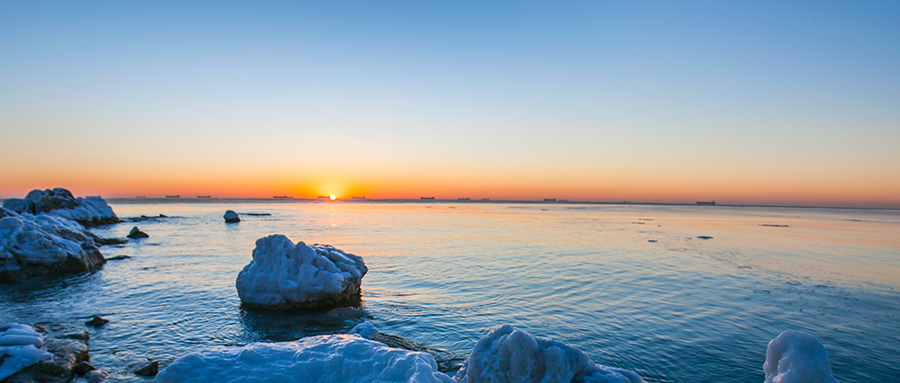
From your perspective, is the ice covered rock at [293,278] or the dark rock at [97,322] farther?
the ice covered rock at [293,278]

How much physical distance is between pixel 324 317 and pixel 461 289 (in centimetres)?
556

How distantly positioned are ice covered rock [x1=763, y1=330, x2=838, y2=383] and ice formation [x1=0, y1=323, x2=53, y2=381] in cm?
1162

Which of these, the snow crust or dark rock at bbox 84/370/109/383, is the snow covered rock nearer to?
dark rock at bbox 84/370/109/383

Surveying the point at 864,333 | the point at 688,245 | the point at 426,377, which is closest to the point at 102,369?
the point at 426,377

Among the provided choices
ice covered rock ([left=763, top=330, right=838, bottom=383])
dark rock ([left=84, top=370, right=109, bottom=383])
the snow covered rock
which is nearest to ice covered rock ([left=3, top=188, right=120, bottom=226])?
dark rock ([left=84, top=370, right=109, bottom=383])

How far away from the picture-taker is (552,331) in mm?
10188

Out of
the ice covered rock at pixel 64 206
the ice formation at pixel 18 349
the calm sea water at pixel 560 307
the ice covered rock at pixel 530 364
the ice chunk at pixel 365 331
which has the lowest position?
the calm sea water at pixel 560 307

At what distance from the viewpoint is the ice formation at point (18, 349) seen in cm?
668

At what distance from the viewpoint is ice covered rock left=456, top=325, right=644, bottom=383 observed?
4.98m

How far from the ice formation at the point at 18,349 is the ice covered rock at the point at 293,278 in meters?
4.90

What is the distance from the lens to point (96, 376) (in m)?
7.14

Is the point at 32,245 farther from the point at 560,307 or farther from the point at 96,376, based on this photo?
the point at 560,307

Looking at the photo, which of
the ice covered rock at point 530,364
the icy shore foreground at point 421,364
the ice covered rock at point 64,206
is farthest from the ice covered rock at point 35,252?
Answer: the ice covered rock at point 64,206

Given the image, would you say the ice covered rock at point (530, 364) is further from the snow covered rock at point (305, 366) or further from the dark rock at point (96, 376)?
the dark rock at point (96, 376)
